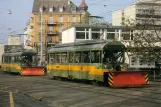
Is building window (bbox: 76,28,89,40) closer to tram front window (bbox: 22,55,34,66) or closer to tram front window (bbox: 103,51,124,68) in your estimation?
tram front window (bbox: 22,55,34,66)

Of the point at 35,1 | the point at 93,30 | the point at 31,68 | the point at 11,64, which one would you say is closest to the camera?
the point at 31,68

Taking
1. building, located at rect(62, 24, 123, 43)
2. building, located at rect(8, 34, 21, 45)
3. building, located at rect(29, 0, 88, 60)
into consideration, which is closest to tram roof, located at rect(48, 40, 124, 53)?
building, located at rect(62, 24, 123, 43)

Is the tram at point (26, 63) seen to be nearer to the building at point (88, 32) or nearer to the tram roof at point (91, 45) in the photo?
the tram roof at point (91, 45)

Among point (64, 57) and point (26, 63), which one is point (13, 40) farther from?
point (64, 57)

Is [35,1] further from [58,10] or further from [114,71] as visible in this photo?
[114,71]

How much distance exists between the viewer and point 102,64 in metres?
26.0

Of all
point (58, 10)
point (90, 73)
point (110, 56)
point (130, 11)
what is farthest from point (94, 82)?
point (58, 10)

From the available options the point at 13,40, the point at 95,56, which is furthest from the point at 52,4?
the point at 95,56

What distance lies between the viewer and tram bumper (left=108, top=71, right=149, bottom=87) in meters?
25.2

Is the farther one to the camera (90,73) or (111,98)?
(90,73)

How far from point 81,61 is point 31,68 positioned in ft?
60.5

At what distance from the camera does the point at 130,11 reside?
279ft

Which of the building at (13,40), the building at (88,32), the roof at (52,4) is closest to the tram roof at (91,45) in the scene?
the building at (88,32)

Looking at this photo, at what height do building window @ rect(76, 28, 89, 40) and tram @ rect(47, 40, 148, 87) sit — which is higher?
building window @ rect(76, 28, 89, 40)
